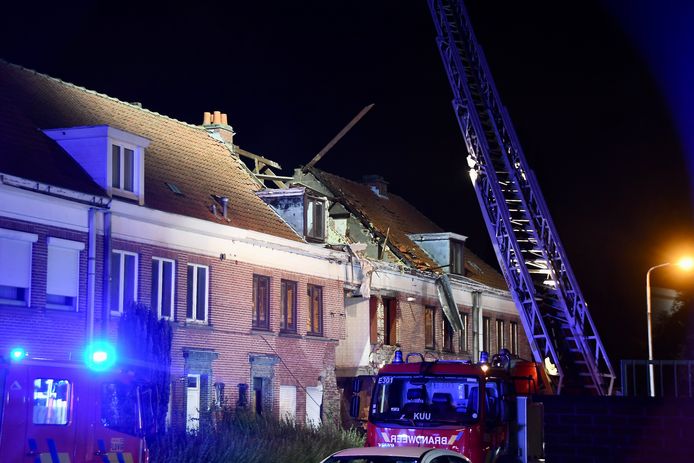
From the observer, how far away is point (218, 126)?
34.4 metres

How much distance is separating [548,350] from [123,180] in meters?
11.7

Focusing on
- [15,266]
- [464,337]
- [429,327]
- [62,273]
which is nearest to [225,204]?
[62,273]

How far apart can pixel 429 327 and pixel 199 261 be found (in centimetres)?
1283

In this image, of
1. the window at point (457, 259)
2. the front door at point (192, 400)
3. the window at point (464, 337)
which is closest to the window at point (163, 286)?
the front door at point (192, 400)

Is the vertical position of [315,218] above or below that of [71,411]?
above

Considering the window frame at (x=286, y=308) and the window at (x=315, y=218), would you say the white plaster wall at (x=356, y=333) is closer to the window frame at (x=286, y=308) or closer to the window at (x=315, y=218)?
the window at (x=315, y=218)

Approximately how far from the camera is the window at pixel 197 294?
27.1 m

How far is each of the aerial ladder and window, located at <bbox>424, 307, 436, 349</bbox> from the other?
26.5 ft

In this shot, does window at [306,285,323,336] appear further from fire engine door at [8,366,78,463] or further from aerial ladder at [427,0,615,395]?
fire engine door at [8,366,78,463]

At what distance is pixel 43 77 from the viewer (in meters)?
28.6

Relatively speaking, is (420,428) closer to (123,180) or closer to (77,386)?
(77,386)

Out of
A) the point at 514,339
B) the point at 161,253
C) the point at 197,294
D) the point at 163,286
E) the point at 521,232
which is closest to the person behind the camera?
the point at 161,253

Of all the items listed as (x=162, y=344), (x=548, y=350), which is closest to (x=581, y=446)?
(x=162, y=344)

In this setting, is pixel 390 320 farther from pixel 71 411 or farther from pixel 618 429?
pixel 618 429
